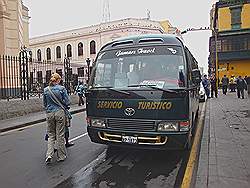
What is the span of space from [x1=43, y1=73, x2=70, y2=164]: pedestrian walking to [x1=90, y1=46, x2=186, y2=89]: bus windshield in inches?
30.2

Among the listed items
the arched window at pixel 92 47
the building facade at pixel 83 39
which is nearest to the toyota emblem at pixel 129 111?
the building facade at pixel 83 39

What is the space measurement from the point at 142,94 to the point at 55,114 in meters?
2.03

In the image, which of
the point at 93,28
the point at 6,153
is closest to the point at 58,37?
the point at 93,28

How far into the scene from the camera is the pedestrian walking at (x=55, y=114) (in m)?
6.72

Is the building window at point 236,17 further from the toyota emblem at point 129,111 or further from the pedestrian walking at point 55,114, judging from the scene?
the toyota emblem at point 129,111

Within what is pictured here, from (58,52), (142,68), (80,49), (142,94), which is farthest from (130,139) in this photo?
(58,52)

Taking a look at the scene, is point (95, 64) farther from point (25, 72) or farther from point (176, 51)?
point (25, 72)

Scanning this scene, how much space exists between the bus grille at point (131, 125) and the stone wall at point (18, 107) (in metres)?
9.49

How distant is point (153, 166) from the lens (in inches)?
247

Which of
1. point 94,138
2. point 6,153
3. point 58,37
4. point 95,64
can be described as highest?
point 58,37

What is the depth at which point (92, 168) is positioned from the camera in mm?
6195

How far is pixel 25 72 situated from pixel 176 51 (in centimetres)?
1156

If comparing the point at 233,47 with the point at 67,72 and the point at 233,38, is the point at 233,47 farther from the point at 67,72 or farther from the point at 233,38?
the point at 67,72

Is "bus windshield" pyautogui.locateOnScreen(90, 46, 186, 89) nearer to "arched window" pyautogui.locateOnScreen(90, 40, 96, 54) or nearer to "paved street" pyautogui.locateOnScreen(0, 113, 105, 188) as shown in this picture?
"paved street" pyautogui.locateOnScreen(0, 113, 105, 188)
